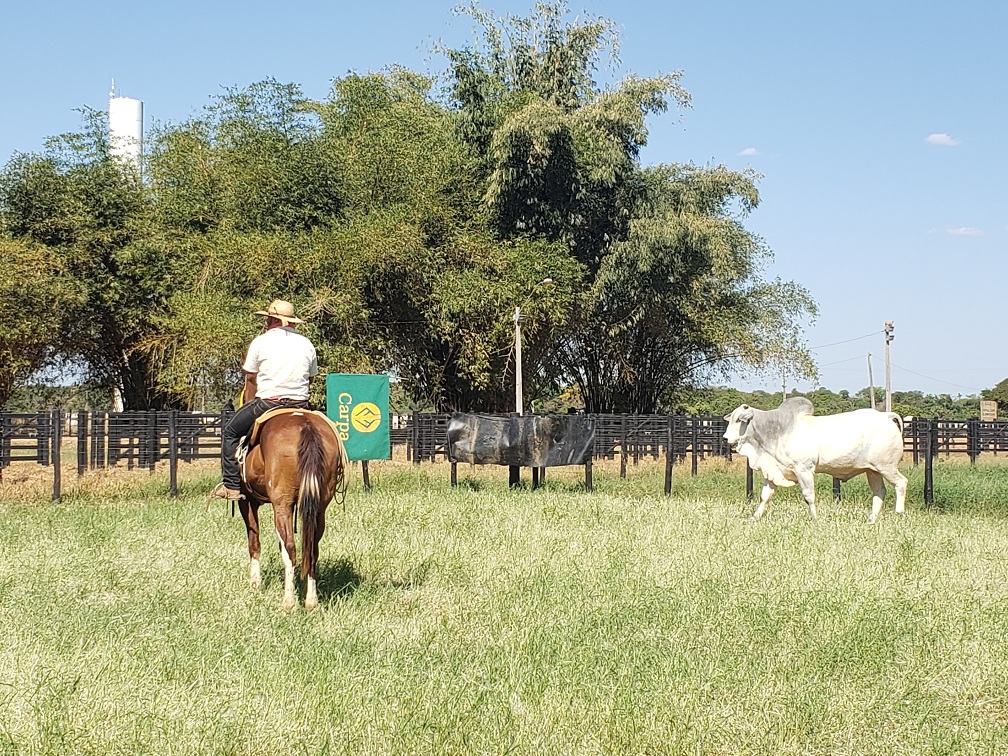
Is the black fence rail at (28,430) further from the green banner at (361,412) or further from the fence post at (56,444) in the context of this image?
the green banner at (361,412)

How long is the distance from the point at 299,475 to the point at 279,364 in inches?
46.1

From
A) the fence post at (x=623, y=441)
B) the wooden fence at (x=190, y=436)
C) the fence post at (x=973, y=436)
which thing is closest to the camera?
the wooden fence at (x=190, y=436)

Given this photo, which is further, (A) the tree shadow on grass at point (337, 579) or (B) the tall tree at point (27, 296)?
(B) the tall tree at point (27, 296)

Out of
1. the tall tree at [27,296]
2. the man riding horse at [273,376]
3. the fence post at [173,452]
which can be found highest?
the tall tree at [27,296]

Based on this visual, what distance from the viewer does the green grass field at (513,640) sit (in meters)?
5.17

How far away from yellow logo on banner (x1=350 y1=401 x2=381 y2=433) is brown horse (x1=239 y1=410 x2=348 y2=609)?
8.31 metres

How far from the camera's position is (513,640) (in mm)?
6938

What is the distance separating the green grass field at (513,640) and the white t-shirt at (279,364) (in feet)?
5.38

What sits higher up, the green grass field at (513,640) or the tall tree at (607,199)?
the tall tree at (607,199)

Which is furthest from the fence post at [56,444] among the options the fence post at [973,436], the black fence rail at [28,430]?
the fence post at [973,436]

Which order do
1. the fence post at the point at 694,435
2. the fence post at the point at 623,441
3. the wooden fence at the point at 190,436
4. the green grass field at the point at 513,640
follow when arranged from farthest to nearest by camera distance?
the fence post at the point at 623,441, the fence post at the point at 694,435, the wooden fence at the point at 190,436, the green grass field at the point at 513,640

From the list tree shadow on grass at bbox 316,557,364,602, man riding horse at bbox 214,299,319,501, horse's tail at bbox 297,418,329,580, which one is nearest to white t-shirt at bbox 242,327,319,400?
man riding horse at bbox 214,299,319,501

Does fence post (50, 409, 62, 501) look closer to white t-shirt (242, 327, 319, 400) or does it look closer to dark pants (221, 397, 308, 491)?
dark pants (221, 397, 308, 491)

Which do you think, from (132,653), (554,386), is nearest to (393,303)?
(554,386)
